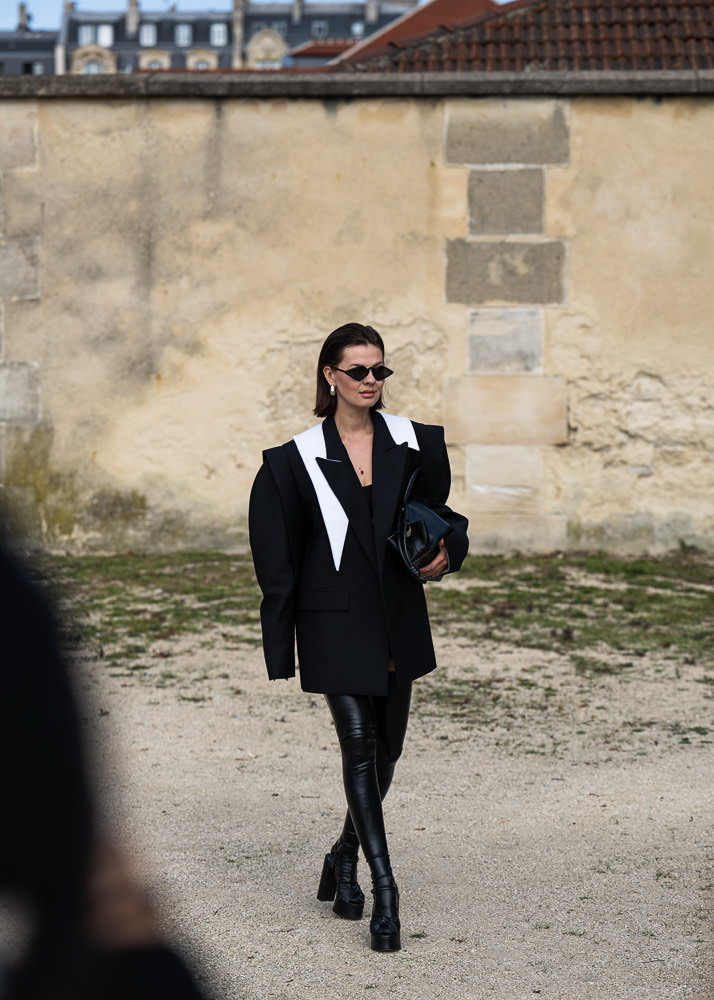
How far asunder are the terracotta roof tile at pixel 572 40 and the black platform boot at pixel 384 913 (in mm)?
11172

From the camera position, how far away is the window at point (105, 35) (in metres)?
110

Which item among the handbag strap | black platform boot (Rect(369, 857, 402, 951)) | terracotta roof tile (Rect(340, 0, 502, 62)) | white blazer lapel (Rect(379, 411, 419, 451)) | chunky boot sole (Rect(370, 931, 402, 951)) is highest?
terracotta roof tile (Rect(340, 0, 502, 62))

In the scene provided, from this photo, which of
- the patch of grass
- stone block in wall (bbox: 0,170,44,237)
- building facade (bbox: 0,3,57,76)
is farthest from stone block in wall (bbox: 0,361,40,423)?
building facade (bbox: 0,3,57,76)

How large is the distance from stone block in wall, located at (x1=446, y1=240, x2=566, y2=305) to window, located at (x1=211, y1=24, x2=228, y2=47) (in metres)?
103

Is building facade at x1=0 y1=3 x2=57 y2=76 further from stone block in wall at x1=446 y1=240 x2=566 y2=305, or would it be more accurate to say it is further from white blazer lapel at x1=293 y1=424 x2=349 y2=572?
white blazer lapel at x1=293 y1=424 x2=349 y2=572

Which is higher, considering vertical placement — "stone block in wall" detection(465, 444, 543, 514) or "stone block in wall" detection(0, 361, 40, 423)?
"stone block in wall" detection(0, 361, 40, 423)

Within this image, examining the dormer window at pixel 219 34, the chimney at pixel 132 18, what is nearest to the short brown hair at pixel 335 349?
the dormer window at pixel 219 34

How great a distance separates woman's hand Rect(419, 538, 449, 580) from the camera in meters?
3.89

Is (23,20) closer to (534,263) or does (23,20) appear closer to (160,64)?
(160,64)

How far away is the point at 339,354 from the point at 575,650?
3.90 meters

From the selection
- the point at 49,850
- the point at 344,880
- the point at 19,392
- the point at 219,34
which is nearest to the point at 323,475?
the point at 344,880

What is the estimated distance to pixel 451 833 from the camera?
4641mm

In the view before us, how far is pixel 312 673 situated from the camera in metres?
3.88

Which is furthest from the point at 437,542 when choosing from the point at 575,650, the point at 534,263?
the point at 534,263
